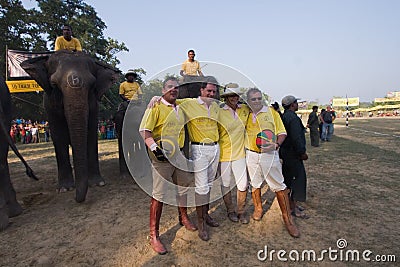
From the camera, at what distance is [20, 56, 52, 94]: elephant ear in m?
5.64

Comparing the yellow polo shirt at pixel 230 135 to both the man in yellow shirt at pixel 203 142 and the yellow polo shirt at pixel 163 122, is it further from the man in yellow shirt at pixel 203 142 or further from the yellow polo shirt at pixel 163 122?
the yellow polo shirt at pixel 163 122

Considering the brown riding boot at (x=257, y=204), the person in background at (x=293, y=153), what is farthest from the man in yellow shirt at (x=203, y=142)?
the person in background at (x=293, y=153)

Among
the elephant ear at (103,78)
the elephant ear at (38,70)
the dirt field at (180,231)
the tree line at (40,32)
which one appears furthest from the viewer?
the tree line at (40,32)

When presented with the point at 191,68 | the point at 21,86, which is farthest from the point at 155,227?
the point at 21,86

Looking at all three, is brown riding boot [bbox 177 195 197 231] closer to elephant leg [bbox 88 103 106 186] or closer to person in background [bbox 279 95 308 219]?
person in background [bbox 279 95 308 219]

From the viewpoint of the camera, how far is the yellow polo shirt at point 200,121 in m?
3.84

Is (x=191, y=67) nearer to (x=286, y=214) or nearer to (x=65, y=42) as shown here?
(x=65, y=42)

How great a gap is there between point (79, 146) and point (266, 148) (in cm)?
330

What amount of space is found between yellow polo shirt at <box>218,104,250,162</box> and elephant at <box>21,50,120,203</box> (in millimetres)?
2586

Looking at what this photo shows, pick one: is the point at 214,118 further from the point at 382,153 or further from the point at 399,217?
the point at 382,153

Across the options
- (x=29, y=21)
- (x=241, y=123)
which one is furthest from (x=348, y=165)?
(x=29, y=21)

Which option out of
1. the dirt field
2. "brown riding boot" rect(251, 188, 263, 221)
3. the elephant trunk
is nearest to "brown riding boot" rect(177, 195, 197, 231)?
the dirt field

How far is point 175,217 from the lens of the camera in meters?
4.54

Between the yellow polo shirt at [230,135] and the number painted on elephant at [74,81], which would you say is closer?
the yellow polo shirt at [230,135]
